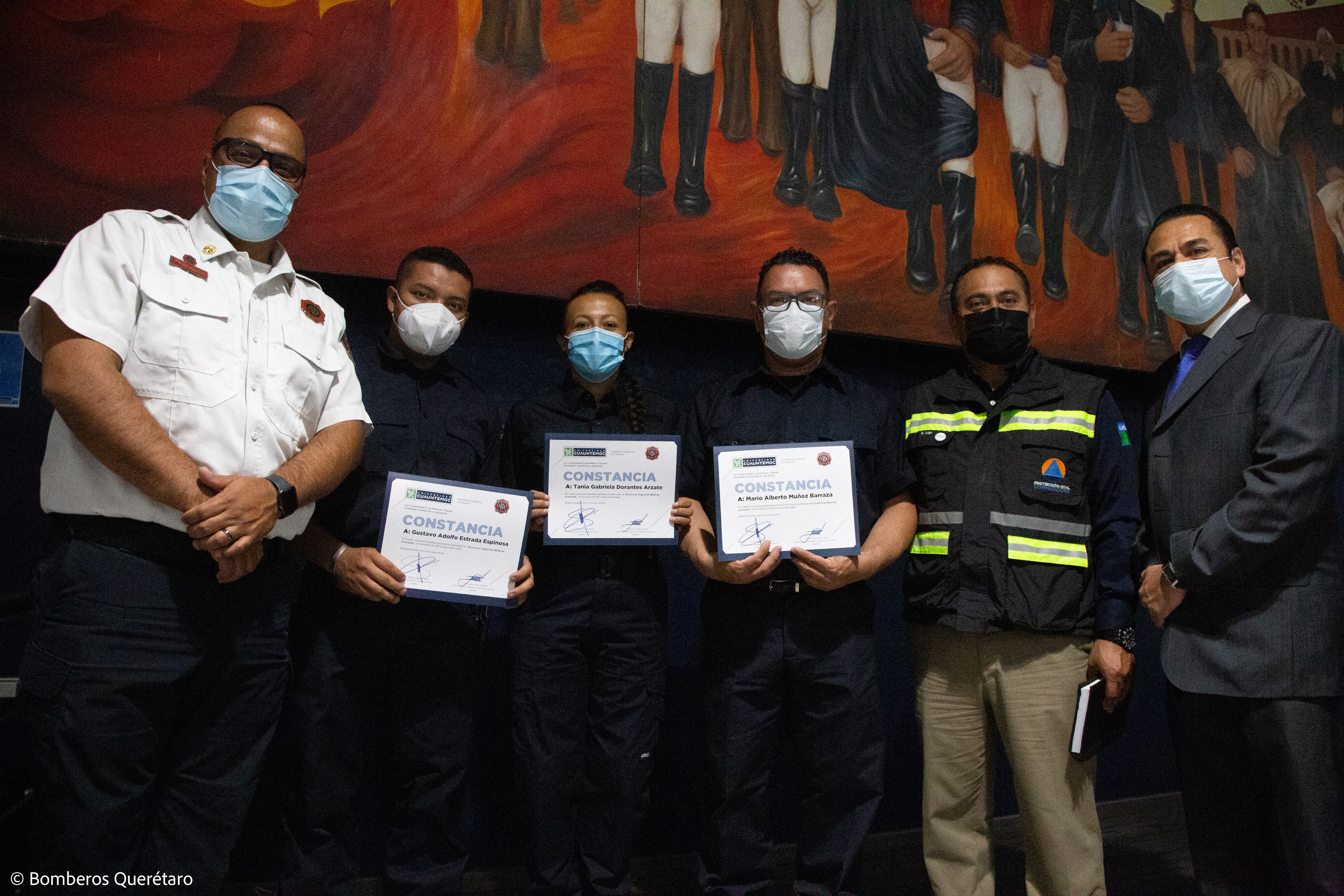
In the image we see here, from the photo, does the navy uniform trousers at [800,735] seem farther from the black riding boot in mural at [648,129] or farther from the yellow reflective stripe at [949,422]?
the black riding boot in mural at [648,129]

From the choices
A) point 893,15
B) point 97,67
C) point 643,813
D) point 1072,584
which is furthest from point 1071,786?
point 97,67

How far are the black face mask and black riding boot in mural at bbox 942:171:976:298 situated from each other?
118cm

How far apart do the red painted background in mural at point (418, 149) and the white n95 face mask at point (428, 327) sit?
19.5 inches

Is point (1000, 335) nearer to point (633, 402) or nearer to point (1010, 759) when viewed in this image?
point (633, 402)

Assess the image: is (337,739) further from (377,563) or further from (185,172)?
(185,172)

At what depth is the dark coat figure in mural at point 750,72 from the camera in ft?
10.5

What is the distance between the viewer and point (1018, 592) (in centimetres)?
220

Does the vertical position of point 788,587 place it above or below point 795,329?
below

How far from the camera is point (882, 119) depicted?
3.47m

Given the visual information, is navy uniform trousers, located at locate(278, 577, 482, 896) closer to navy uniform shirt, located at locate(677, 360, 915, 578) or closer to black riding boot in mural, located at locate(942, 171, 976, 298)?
navy uniform shirt, located at locate(677, 360, 915, 578)

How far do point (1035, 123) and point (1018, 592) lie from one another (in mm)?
2707

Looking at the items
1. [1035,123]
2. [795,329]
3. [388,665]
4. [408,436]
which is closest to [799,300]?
[795,329]

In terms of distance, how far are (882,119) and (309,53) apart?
2355 mm

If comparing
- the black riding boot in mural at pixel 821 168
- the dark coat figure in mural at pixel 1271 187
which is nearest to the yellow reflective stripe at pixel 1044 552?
the black riding boot in mural at pixel 821 168
